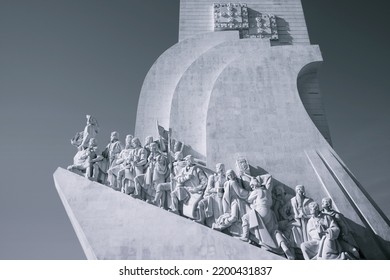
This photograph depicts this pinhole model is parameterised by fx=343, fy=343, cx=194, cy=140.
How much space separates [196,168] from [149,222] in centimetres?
162

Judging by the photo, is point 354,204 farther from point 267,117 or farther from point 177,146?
point 177,146

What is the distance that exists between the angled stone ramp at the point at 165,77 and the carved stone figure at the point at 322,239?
15.0 ft

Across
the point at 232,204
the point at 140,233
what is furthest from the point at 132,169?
the point at 232,204

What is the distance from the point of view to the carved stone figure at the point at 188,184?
280 inches

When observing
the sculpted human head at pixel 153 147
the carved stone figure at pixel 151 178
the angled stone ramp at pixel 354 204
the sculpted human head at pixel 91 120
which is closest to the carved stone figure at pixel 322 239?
the angled stone ramp at pixel 354 204

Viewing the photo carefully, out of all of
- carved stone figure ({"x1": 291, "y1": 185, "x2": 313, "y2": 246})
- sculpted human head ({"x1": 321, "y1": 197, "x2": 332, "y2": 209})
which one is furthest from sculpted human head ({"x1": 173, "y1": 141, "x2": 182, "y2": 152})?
sculpted human head ({"x1": 321, "y1": 197, "x2": 332, "y2": 209})

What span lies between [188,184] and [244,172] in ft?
4.19

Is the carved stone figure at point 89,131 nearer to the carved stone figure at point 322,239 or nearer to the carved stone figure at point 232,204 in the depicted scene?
the carved stone figure at point 232,204

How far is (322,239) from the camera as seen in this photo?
6.33 metres

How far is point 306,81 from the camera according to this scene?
10.2 m

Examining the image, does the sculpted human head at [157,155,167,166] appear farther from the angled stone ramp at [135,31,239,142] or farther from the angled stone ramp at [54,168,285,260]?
the angled stone ramp at [135,31,239,142]

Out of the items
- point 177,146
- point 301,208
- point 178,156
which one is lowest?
point 301,208

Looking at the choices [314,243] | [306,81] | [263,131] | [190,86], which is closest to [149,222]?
[314,243]
